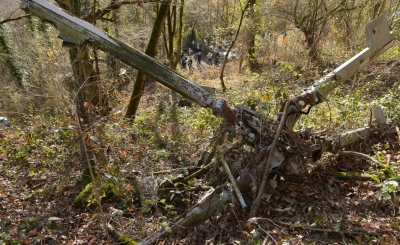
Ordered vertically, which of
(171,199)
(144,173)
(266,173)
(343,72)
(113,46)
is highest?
(113,46)

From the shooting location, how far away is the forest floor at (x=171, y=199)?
305 cm

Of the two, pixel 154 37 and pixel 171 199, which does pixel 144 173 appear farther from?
pixel 154 37

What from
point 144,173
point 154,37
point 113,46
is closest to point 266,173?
point 144,173

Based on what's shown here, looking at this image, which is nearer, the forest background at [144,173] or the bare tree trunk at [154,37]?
the forest background at [144,173]

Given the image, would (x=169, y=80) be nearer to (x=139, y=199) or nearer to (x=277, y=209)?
(x=139, y=199)

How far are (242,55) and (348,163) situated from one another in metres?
14.2

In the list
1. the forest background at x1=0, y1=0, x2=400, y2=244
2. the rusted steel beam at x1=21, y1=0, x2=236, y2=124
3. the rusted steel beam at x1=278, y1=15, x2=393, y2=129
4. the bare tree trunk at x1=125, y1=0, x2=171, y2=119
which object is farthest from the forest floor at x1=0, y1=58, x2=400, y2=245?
the bare tree trunk at x1=125, y1=0, x2=171, y2=119

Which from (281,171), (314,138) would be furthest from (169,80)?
(314,138)

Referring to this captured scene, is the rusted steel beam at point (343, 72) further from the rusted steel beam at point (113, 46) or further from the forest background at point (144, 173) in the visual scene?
the rusted steel beam at point (113, 46)

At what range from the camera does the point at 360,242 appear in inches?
104

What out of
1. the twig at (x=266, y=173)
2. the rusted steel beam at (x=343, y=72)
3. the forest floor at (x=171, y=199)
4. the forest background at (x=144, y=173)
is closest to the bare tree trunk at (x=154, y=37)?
the forest background at (x=144, y=173)

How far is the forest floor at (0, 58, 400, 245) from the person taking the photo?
10.00 feet

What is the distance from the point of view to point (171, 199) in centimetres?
374

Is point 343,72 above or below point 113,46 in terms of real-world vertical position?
below
